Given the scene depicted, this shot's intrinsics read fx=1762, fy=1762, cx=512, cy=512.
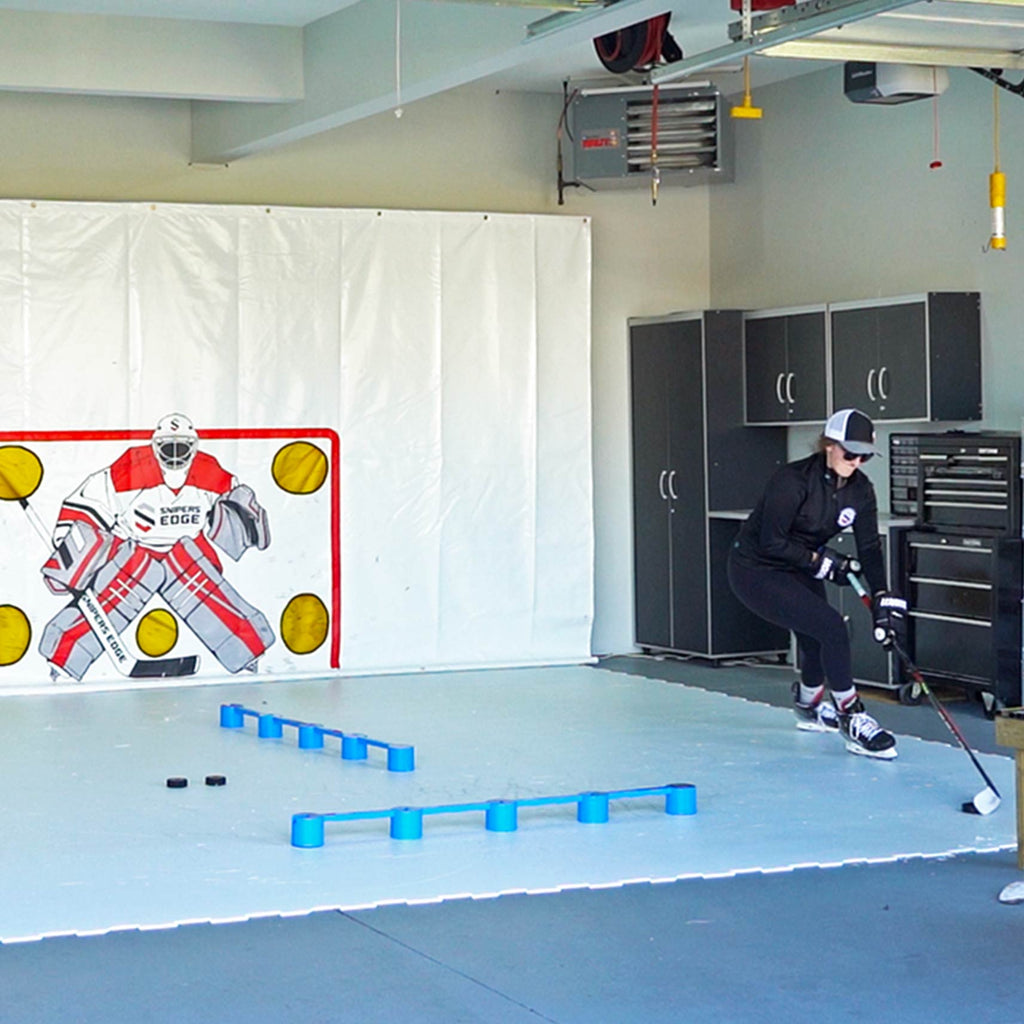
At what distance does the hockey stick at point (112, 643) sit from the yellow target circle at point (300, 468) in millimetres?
1134

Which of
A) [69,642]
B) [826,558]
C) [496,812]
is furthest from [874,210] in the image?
[496,812]

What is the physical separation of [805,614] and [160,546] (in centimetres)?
378

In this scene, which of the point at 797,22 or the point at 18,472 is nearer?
the point at 797,22

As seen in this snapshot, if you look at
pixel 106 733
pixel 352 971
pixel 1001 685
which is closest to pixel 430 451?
pixel 106 733

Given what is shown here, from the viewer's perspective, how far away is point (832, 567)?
7.24 metres

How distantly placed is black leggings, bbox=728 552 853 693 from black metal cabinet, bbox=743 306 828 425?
7.35ft

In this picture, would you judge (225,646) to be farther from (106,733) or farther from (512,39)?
(512,39)

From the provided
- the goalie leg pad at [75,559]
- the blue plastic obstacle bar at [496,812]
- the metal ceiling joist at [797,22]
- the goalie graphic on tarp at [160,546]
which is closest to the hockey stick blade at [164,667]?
the goalie graphic on tarp at [160,546]

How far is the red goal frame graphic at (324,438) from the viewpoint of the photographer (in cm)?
930

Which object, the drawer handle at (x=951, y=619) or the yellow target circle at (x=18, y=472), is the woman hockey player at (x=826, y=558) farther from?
the yellow target circle at (x=18, y=472)

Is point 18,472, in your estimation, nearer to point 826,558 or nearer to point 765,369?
point 765,369

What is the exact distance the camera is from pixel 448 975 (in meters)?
4.27

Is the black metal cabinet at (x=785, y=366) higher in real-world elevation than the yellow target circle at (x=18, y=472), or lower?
higher

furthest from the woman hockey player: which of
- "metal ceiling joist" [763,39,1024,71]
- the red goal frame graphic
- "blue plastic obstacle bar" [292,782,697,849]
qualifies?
the red goal frame graphic
